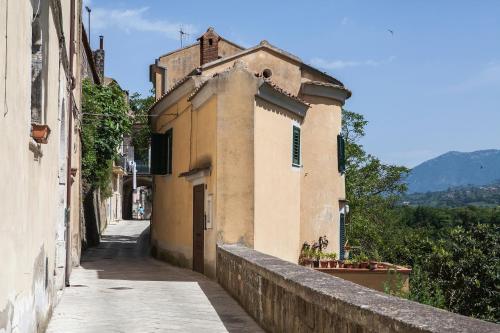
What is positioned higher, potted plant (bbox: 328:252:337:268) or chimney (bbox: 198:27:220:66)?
chimney (bbox: 198:27:220:66)

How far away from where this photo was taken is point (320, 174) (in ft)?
68.5

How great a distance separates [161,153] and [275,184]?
666cm

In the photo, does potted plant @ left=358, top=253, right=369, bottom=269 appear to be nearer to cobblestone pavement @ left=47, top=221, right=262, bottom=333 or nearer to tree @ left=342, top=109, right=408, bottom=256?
cobblestone pavement @ left=47, top=221, right=262, bottom=333

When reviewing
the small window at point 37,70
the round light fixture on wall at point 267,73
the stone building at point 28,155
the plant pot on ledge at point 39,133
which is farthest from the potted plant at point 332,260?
the plant pot on ledge at point 39,133

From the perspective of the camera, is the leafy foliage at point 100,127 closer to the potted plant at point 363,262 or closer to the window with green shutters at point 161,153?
the window with green shutters at point 161,153

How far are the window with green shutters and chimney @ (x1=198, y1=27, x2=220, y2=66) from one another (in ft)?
9.58

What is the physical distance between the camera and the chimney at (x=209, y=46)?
2311 centimetres

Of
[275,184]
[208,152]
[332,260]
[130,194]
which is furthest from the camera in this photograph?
[130,194]

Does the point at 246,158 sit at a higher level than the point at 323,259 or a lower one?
higher

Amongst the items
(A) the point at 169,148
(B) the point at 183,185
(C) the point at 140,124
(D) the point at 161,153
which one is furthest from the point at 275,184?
(C) the point at 140,124

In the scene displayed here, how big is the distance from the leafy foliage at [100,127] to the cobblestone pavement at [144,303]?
481 cm

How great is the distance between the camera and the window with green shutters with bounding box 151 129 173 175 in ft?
72.6

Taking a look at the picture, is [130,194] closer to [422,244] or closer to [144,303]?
[422,244]

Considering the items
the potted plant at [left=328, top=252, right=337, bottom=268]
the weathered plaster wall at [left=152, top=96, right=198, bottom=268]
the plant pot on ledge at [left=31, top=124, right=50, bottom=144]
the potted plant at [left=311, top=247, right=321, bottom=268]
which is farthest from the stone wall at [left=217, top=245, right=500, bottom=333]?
the weathered plaster wall at [left=152, top=96, right=198, bottom=268]
